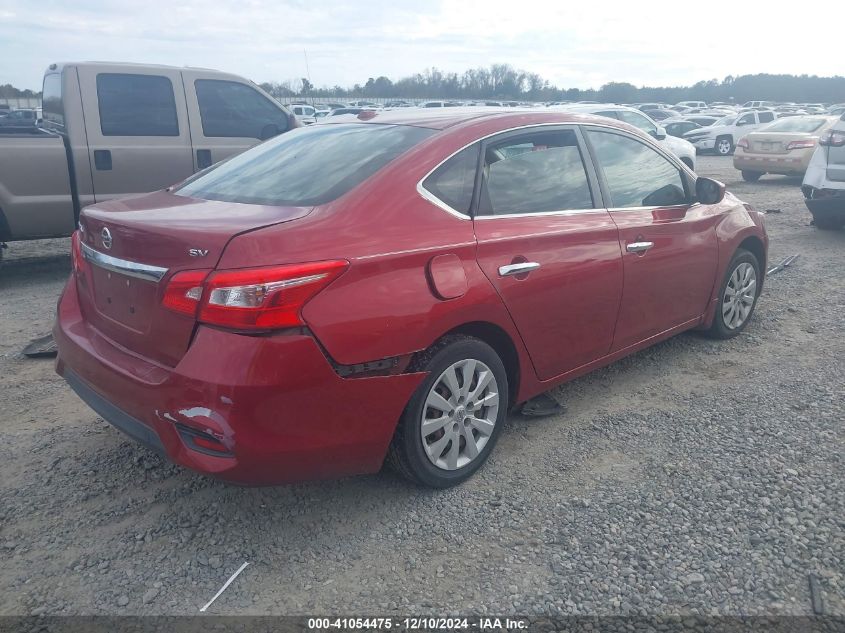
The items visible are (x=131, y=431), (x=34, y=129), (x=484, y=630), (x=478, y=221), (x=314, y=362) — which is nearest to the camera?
(x=484, y=630)

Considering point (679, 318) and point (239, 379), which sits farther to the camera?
point (679, 318)

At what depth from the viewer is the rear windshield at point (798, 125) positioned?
1541 centimetres

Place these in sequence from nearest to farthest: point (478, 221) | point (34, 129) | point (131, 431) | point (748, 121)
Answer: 1. point (131, 431)
2. point (478, 221)
3. point (34, 129)
4. point (748, 121)

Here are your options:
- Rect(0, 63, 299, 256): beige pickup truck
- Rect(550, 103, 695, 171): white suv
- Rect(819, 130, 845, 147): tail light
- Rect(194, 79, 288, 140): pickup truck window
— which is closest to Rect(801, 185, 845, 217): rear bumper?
Rect(819, 130, 845, 147): tail light

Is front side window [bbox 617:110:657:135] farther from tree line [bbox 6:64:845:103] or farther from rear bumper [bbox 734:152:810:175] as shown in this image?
tree line [bbox 6:64:845:103]

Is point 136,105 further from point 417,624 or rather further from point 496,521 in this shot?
point 417,624

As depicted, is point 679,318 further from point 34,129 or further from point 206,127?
point 34,129

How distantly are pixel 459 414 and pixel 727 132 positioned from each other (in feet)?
82.8

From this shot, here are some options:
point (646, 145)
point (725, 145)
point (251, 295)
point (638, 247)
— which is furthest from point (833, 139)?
point (725, 145)

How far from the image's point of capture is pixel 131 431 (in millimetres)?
2824

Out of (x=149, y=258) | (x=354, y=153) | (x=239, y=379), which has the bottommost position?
(x=239, y=379)

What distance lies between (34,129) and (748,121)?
24.0 metres

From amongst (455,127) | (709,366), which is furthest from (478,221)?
(709,366)

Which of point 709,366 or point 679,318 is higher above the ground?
point 679,318
